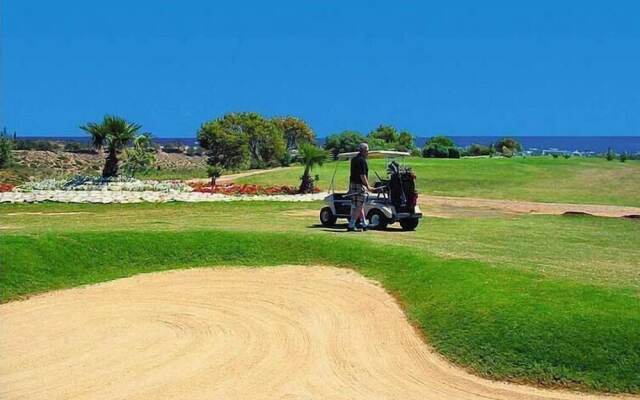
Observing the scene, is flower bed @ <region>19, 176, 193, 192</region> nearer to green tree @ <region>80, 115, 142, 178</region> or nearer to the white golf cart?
green tree @ <region>80, 115, 142, 178</region>

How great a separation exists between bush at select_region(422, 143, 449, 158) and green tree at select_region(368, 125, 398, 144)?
7155 mm

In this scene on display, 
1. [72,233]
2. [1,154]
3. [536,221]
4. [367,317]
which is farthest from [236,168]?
[367,317]

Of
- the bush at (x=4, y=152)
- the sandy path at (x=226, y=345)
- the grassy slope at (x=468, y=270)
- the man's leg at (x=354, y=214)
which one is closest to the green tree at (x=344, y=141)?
the bush at (x=4, y=152)

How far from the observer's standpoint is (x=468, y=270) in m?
14.8

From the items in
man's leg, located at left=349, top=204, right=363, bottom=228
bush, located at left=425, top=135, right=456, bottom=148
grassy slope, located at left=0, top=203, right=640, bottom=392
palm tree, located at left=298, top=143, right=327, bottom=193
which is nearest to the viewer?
grassy slope, located at left=0, top=203, right=640, bottom=392

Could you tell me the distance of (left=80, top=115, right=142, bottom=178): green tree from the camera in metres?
38.5

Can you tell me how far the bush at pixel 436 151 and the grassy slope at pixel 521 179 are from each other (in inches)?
459

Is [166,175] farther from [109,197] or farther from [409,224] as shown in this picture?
[409,224]

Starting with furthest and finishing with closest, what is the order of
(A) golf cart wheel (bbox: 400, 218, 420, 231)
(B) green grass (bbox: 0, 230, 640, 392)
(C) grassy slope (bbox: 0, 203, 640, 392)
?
(A) golf cart wheel (bbox: 400, 218, 420, 231) < (C) grassy slope (bbox: 0, 203, 640, 392) < (B) green grass (bbox: 0, 230, 640, 392)

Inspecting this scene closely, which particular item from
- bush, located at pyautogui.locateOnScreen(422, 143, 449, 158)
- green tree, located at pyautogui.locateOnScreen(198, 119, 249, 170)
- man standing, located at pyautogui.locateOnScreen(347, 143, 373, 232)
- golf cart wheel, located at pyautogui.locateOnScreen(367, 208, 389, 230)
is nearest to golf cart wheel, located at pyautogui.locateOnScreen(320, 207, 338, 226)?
golf cart wheel, located at pyautogui.locateOnScreen(367, 208, 389, 230)

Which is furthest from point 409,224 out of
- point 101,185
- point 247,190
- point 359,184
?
point 101,185

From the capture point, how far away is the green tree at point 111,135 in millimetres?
38469

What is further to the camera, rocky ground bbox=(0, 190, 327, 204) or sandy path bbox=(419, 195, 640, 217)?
sandy path bbox=(419, 195, 640, 217)

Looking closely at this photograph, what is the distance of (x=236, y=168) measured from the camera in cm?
7356
